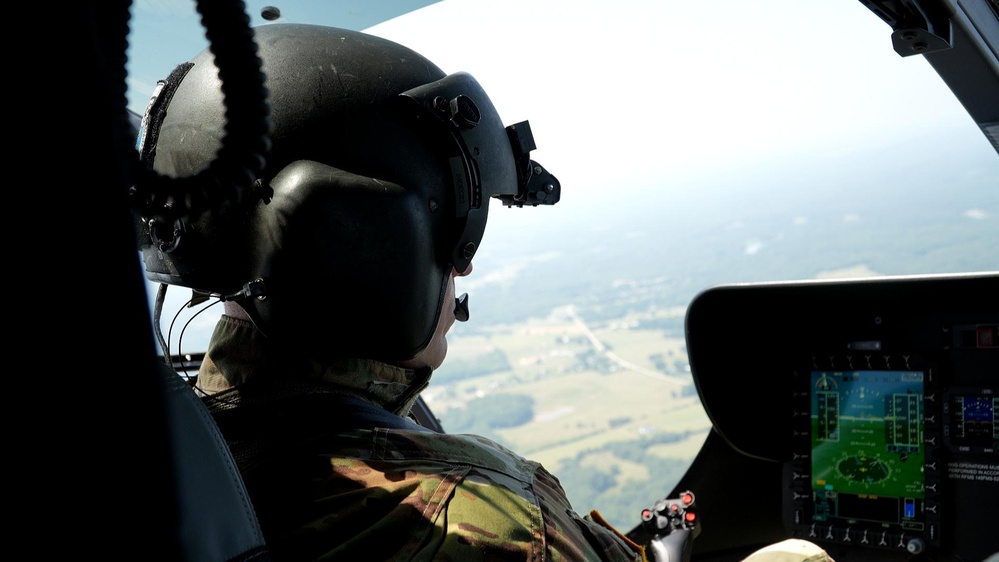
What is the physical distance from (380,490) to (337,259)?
29cm

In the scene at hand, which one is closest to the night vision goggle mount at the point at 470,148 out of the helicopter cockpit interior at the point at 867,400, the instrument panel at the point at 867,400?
the helicopter cockpit interior at the point at 867,400

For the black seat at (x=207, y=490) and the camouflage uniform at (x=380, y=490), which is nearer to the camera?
the black seat at (x=207, y=490)

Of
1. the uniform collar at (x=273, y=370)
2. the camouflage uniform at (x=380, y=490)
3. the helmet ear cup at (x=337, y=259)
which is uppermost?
the helmet ear cup at (x=337, y=259)

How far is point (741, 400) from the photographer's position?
2396 mm

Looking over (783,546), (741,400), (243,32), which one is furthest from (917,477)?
(243,32)

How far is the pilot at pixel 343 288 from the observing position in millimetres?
960

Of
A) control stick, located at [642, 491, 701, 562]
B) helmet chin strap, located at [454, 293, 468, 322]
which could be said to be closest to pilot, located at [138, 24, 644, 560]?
helmet chin strap, located at [454, 293, 468, 322]

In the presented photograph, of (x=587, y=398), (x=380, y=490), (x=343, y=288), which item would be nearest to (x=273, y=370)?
(x=343, y=288)

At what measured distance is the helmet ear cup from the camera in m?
1.05

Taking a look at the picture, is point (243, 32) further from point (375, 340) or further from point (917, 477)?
point (917, 477)

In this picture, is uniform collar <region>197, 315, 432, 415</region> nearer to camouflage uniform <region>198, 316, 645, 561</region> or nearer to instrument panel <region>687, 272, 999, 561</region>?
camouflage uniform <region>198, 316, 645, 561</region>

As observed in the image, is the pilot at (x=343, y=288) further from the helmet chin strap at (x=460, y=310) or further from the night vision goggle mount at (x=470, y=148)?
the helmet chin strap at (x=460, y=310)

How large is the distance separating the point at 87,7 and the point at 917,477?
2223mm

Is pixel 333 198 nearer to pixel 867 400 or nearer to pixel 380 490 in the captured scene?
pixel 380 490
